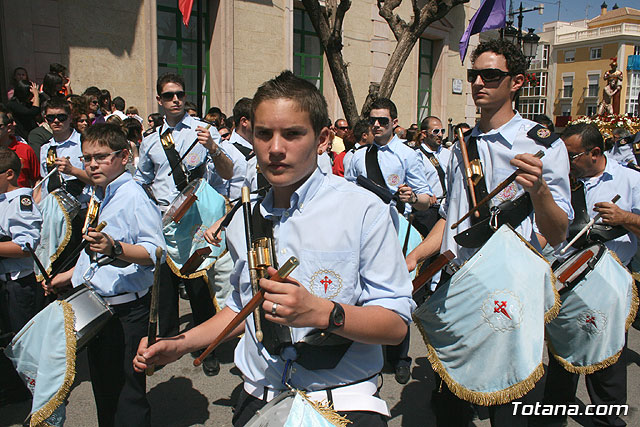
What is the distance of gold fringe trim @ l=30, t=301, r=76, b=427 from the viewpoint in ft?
9.70

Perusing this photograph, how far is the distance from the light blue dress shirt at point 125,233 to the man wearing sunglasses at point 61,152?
208cm

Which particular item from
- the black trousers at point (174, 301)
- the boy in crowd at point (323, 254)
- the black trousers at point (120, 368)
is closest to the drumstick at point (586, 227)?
the boy in crowd at point (323, 254)

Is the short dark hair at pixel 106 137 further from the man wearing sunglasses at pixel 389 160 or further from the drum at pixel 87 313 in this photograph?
the man wearing sunglasses at pixel 389 160

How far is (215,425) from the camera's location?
158 inches

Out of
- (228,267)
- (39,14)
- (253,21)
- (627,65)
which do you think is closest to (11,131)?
(228,267)

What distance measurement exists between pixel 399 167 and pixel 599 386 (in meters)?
2.83

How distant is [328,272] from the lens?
1.77m

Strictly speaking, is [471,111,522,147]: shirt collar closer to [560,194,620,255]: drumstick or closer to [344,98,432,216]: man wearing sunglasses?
[560,194,620,255]: drumstick

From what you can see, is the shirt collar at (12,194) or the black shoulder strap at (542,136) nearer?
the black shoulder strap at (542,136)

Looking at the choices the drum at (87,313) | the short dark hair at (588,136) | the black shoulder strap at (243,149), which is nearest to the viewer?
the drum at (87,313)

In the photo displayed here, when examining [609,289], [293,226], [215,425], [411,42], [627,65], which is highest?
[627,65]

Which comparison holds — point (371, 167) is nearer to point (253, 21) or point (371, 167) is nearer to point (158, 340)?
point (158, 340)

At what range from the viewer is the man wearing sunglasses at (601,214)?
375 cm

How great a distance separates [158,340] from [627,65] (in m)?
68.9
